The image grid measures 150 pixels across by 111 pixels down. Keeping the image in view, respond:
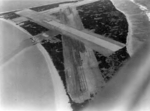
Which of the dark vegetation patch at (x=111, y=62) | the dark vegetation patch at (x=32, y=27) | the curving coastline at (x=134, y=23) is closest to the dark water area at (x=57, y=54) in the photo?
the dark vegetation patch at (x=32, y=27)

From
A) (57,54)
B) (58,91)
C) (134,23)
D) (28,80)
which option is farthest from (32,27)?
(134,23)

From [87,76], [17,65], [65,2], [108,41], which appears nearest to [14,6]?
[65,2]

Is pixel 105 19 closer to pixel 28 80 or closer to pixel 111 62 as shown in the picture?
pixel 111 62

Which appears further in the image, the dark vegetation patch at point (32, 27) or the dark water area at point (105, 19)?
the dark vegetation patch at point (32, 27)

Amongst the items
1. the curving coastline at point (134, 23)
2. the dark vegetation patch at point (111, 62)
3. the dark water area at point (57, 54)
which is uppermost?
the dark vegetation patch at point (111, 62)

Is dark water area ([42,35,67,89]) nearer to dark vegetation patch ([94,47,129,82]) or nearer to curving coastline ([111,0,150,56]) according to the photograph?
dark vegetation patch ([94,47,129,82])

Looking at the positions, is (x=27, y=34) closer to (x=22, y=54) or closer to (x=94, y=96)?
→ (x=22, y=54)

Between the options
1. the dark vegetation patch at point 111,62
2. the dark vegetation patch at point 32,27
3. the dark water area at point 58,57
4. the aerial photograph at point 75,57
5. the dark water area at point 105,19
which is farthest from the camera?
the dark vegetation patch at point 32,27

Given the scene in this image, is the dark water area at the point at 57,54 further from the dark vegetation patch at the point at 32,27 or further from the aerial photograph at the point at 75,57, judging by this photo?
the dark vegetation patch at the point at 32,27
